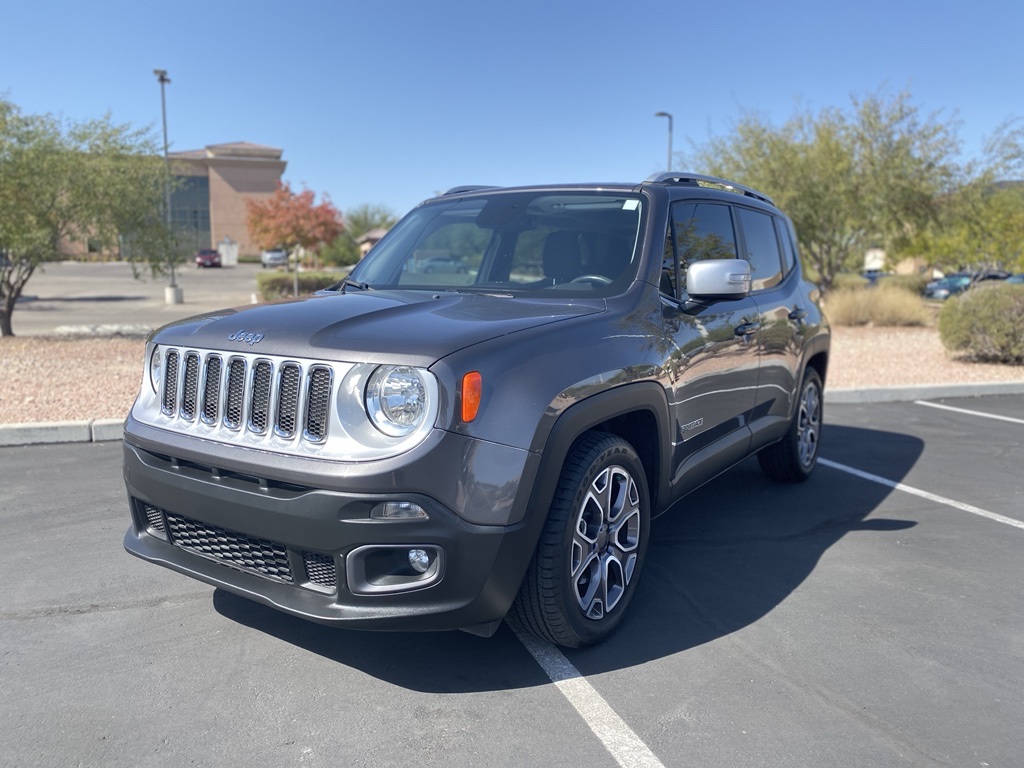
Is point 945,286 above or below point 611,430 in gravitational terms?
above

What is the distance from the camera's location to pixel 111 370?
1012cm

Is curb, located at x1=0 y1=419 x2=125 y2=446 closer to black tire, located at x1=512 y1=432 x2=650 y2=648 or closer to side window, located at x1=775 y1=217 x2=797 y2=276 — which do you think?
black tire, located at x1=512 y1=432 x2=650 y2=648

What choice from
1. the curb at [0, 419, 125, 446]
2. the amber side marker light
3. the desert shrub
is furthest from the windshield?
the desert shrub

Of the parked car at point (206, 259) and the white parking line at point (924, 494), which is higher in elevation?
the parked car at point (206, 259)

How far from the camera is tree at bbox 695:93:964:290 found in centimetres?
1738

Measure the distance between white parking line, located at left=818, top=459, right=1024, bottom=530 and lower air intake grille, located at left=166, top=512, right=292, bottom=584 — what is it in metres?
4.52

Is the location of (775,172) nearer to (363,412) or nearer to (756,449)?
(756,449)

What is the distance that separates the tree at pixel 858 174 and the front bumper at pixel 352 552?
16.3 metres

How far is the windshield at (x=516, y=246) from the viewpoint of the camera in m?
4.02

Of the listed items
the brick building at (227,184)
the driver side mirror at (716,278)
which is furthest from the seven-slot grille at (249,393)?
the brick building at (227,184)

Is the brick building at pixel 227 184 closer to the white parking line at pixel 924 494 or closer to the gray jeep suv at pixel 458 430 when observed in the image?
the white parking line at pixel 924 494

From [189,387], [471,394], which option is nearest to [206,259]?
[189,387]

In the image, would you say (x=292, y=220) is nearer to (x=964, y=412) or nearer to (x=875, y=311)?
(x=875, y=311)

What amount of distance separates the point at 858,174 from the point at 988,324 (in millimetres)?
7051
